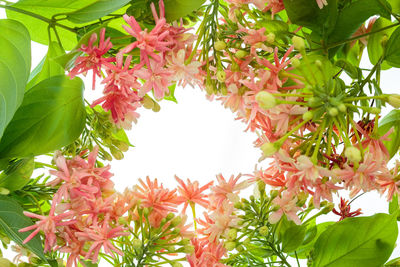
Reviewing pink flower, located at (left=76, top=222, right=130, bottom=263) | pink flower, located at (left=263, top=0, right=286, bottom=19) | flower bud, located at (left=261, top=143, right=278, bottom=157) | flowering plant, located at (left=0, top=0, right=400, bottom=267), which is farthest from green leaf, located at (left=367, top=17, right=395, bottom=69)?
pink flower, located at (left=76, top=222, right=130, bottom=263)

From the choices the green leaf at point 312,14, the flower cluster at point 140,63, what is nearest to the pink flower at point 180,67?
the flower cluster at point 140,63

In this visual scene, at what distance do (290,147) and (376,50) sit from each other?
0.54 feet

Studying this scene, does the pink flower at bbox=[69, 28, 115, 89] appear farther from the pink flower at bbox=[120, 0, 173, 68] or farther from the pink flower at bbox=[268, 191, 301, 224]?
the pink flower at bbox=[268, 191, 301, 224]

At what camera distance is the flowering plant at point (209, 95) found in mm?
405

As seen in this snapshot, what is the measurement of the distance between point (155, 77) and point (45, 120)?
0.11m

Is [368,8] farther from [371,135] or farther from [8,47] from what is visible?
[8,47]

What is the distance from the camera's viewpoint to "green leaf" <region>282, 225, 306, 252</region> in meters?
0.47

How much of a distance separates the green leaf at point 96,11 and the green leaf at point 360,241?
1.01ft

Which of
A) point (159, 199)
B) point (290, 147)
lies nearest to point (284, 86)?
point (290, 147)

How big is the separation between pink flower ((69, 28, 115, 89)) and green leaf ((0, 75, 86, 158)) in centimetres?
3

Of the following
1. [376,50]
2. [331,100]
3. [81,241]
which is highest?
[376,50]

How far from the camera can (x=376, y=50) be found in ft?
1.68

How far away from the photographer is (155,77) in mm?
430

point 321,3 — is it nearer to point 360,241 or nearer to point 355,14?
point 355,14
